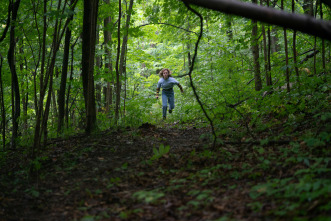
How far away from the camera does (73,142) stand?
5895 millimetres

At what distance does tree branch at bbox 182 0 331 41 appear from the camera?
222 centimetres

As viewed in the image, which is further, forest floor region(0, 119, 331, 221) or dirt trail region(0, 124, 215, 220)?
dirt trail region(0, 124, 215, 220)

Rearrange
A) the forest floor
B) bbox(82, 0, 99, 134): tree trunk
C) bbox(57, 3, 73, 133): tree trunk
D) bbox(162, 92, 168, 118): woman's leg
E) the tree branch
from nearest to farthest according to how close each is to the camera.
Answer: the tree branch → the forest floor → bbox(82, 0, 99, 134): tree trunk → bbox(57, 3, 73, 133): tree trunk → bbox(162, 92, 168, 118): woman's leg

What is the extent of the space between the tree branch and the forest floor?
1.33m

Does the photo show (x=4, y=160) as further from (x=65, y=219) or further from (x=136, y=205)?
(x=136, y=205)

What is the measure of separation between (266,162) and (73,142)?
165 inches

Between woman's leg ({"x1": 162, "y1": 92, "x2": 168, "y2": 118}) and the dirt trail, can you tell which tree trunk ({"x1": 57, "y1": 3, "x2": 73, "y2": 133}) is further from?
woman's leg ({"x1": 162, "y1": 92, "x2": 168, "y2": 118})

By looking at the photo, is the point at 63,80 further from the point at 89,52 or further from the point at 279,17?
the point at 279,17

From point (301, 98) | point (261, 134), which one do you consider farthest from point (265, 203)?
point (301, 98)

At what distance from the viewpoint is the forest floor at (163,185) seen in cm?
244

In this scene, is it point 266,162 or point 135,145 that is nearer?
point 266,162

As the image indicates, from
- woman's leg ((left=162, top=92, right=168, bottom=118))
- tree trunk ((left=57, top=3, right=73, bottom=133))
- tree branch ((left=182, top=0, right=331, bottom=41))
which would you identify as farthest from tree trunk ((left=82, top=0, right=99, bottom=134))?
woman's leg ((left=162, top=92, right=168, bottom=118))

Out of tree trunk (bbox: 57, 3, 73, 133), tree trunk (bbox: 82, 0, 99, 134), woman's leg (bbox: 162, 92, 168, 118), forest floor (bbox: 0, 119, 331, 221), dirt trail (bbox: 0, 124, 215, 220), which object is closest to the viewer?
forest floor (bbox: 0, 119, 331, 221)

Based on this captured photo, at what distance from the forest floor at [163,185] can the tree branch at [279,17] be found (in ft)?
4.35
